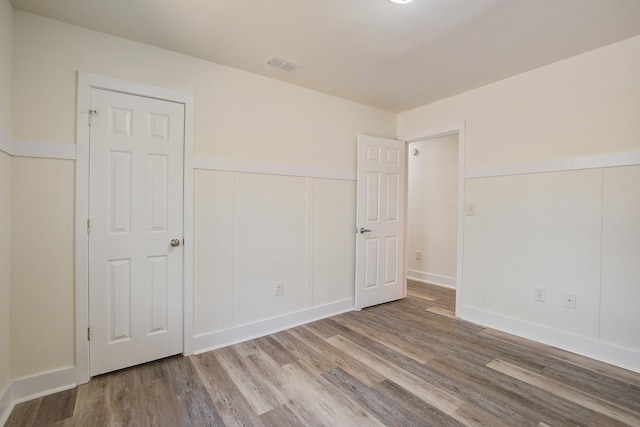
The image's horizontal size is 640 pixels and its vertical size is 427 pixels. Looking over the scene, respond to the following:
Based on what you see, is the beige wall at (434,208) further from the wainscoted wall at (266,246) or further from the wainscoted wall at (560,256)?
the wainscoted wall at (266,246)

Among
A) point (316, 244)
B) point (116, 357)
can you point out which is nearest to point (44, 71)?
point (116, 357)

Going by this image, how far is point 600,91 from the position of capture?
232cm

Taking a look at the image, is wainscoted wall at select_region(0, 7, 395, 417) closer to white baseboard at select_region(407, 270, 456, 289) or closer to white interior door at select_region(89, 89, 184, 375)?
white interior door at select_region(89, 89, 184, 375)

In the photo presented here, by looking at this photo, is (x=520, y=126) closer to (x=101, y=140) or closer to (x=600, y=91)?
(x=600, y=91)

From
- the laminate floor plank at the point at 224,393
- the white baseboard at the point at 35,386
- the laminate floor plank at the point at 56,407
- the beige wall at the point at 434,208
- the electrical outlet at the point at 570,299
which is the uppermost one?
the beige wall at the point at 434,208

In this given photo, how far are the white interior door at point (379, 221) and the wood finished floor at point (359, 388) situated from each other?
0.89 meters

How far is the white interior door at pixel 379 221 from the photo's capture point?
135 inches

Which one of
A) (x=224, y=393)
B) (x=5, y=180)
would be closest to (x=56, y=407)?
(x=224, y=393)

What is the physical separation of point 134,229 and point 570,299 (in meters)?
3.58

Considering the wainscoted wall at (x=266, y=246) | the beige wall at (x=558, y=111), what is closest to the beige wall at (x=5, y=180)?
the wainscoted wall at (x=266, y=246)

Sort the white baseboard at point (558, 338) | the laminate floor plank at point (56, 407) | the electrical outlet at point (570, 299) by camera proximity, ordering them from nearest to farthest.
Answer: the laminate floor plank at point (56, 407) < the white baseboard at point (558, 338) < the electrical outlet at point (570, 299)

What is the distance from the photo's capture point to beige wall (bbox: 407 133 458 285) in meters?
4.46

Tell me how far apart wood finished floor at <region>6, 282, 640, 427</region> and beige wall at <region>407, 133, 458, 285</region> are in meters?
1.99

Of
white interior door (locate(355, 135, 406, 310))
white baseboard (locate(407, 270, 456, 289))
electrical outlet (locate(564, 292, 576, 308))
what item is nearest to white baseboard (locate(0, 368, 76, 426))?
white interior door (locate(355, 135, 406, 310))
